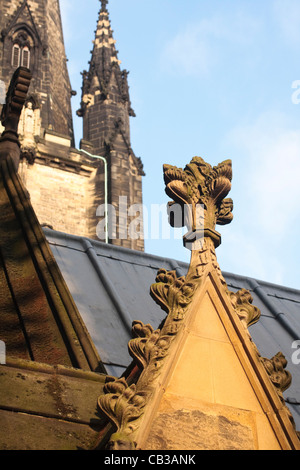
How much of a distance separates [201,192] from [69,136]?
26638mm

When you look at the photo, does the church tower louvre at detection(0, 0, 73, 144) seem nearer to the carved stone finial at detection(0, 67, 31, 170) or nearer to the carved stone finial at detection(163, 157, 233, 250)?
the carved stone finial at detection(0, 67, 31, 170)

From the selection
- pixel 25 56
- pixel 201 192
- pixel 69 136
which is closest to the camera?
pixel 201 192

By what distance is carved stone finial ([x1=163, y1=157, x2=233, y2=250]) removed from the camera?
5805 millimetres

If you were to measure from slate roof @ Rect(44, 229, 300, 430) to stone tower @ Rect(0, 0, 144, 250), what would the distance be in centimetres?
1276

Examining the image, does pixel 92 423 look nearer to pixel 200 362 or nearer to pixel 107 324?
pixel 200 362

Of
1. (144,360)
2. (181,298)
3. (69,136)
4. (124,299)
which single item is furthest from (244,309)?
(69,136)

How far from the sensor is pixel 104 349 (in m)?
8.66

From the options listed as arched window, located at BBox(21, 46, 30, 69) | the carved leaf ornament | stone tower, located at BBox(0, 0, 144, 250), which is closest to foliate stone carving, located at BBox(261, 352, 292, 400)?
the carved leaf ornament

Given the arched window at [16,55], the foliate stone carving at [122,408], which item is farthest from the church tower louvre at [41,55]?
the foliate stone carving at [122,408]

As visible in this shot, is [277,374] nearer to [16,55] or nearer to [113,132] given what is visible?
[113,132]

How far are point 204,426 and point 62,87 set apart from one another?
31.9 metres

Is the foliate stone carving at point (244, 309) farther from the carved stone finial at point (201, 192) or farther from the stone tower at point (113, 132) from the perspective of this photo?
the stone tower at point (113, 132)

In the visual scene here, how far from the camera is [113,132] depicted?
101 ft
